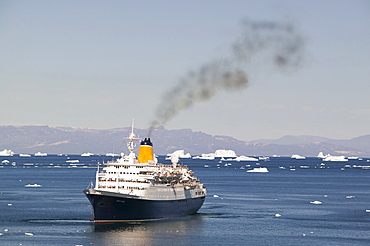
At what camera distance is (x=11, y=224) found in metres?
67.3

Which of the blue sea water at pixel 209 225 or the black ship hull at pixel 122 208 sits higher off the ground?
the black ship hull at pixel 122 208

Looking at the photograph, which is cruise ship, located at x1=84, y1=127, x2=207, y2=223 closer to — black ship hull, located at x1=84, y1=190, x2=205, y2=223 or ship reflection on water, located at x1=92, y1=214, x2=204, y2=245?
black ship hull, located at x1=84, y1=190, x2=205, y2=223

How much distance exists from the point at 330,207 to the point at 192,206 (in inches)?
1023

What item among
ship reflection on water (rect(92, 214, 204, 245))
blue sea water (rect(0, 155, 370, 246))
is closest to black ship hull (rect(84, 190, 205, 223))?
ship reflection on water (rect(92, 214, 204, 245))

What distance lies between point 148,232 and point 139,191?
6.79 m

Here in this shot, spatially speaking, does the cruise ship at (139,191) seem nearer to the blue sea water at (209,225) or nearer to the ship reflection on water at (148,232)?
the ship reflection on water at (148,232)

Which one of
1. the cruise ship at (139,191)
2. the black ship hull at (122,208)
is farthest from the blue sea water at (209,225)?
the cruise ship at (139,191)

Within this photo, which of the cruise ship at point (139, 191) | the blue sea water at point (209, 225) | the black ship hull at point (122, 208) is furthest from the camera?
the cruise ship at point (139, 191)

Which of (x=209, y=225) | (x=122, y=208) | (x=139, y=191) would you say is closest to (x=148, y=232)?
(x=122, y=208)

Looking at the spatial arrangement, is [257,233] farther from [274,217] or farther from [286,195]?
[286,195]

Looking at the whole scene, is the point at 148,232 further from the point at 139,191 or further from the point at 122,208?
the point at 139,191

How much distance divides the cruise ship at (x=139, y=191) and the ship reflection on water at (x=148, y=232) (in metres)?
1.15

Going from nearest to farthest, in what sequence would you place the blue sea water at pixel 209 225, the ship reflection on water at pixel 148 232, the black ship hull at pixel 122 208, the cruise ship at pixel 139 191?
the ship reflection on water at pixel 148 232, the blue sea water at pixel 209 225, the black ship hull at pixel 122 208, the cruise ship at pixel 139 191

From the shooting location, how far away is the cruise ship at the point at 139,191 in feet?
216
